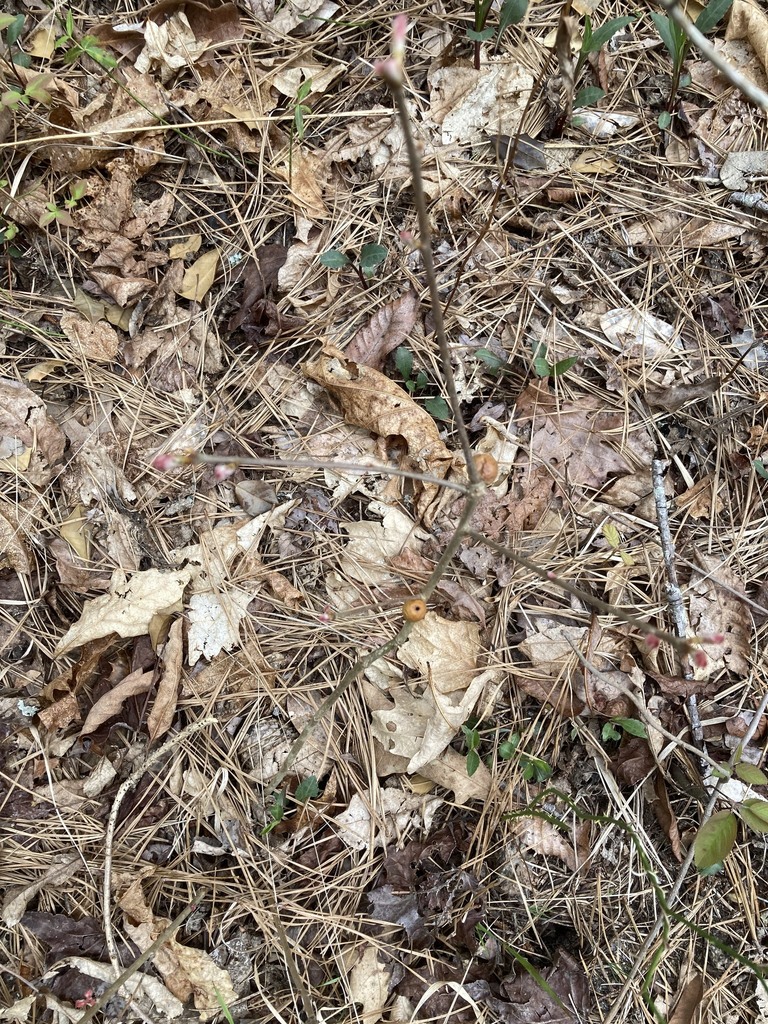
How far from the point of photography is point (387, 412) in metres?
2.17

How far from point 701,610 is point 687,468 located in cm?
46

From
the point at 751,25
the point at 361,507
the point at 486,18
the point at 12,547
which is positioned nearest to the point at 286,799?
the point at 361,507

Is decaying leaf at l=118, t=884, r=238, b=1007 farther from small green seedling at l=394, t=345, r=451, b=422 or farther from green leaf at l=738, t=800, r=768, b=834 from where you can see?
small green seedling at l=394, t=345, r=451, b=422

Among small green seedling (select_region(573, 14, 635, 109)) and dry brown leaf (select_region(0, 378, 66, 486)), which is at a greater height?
small green seedling (select_region(573, 14, 635, 109))

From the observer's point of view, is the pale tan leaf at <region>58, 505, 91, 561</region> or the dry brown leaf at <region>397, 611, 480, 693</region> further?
the pale tan leaf at <region>58, 505, 91, 561</region>

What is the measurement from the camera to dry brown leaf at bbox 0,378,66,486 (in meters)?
2.23

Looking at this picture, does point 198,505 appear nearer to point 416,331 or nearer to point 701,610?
point 416,331

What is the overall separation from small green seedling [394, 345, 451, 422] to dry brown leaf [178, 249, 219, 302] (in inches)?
27.3

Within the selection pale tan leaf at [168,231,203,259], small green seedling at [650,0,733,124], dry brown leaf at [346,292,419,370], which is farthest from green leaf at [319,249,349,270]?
small green seedling at [650,0,733,124]

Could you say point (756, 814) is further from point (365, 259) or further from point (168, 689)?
point (365, 259)

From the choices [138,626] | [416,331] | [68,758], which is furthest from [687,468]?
[68,758]

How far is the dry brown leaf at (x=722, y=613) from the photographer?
2.08 m

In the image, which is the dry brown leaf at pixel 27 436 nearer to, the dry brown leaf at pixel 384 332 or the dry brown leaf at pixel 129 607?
the dry brown leaf at pixel 129 607

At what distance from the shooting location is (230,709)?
2098 millimetres
